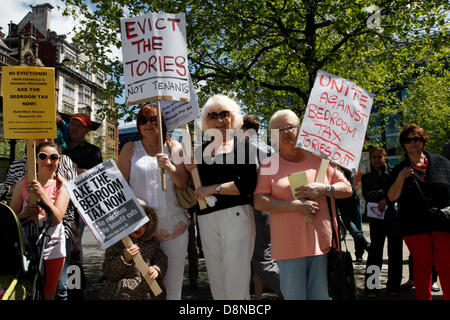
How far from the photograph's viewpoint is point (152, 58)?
135 inches

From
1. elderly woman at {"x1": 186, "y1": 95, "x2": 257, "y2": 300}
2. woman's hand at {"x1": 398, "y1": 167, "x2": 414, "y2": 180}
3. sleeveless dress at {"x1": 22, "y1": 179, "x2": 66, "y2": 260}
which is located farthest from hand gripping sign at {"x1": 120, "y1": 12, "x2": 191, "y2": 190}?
woman's hand at {"x1": 398, "y1": 167, "x2": 414, "y2": 180}

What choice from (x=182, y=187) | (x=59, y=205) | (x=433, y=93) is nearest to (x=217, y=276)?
(x=182, y=187)

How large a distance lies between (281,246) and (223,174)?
0.71 metres

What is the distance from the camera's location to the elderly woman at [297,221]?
273 centimetres

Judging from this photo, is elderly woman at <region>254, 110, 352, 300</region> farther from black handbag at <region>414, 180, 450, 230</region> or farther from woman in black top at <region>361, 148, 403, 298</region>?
woman in black top at <region>361, 148, 403, 298</region>

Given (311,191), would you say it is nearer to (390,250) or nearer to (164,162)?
(164,162)

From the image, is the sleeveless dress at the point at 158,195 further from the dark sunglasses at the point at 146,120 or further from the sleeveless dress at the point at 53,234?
the sleeveless dress at the point at 53,234

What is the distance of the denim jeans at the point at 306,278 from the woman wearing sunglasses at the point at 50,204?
198cm

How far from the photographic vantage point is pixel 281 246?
2811mm

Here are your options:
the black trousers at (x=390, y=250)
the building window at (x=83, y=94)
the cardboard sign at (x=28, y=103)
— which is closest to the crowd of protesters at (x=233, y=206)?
the cardboard sign at (x=28, y=103)

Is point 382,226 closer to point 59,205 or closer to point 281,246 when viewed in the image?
point 281,246

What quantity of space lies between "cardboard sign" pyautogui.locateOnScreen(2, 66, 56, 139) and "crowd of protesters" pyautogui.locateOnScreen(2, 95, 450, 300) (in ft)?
0.77

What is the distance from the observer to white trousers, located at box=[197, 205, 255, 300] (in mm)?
2877

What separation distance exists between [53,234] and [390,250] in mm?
4130
